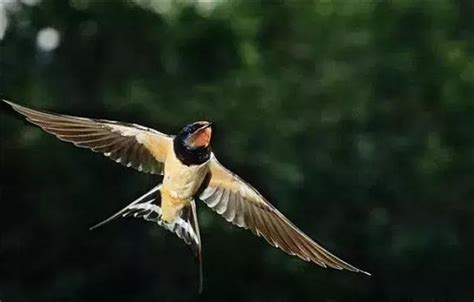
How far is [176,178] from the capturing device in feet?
3.42

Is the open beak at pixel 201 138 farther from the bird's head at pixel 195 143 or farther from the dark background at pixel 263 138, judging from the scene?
the dark background at pixel 263 138

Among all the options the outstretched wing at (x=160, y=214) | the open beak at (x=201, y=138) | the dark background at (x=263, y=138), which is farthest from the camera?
the dark background at (x=263, y=138)

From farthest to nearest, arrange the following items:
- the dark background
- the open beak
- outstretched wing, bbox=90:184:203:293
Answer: the dark background, outstretched wing, bbox=90:184:203:293, the open beak

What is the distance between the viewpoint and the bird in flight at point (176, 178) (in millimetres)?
1045

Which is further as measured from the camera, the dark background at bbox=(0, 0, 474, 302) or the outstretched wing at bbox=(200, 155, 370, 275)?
the dark background at bbox=(0, 0, 474, 302)

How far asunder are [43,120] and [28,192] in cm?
52

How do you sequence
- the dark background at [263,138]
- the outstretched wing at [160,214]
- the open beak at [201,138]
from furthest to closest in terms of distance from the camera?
the dark background at [263,138] → the outstretched wing at [160,214] → the open beak at [201,138]

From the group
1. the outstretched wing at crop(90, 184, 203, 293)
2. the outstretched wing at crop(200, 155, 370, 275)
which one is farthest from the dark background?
the outstretched wing at crop(200, 155, 370, 275)

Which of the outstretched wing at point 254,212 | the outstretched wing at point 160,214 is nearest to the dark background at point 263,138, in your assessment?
the outstretched wing at point 160,214

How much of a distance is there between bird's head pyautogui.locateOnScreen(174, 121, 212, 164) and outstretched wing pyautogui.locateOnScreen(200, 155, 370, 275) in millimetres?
61

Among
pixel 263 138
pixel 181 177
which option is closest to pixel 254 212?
pixel 181 177

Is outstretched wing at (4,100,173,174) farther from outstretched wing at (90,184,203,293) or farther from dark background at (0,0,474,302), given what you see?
dark background at (0,0,474,302)

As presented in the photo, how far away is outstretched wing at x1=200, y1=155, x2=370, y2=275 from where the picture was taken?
3.52 ft

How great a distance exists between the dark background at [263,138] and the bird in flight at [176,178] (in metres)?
0.35
